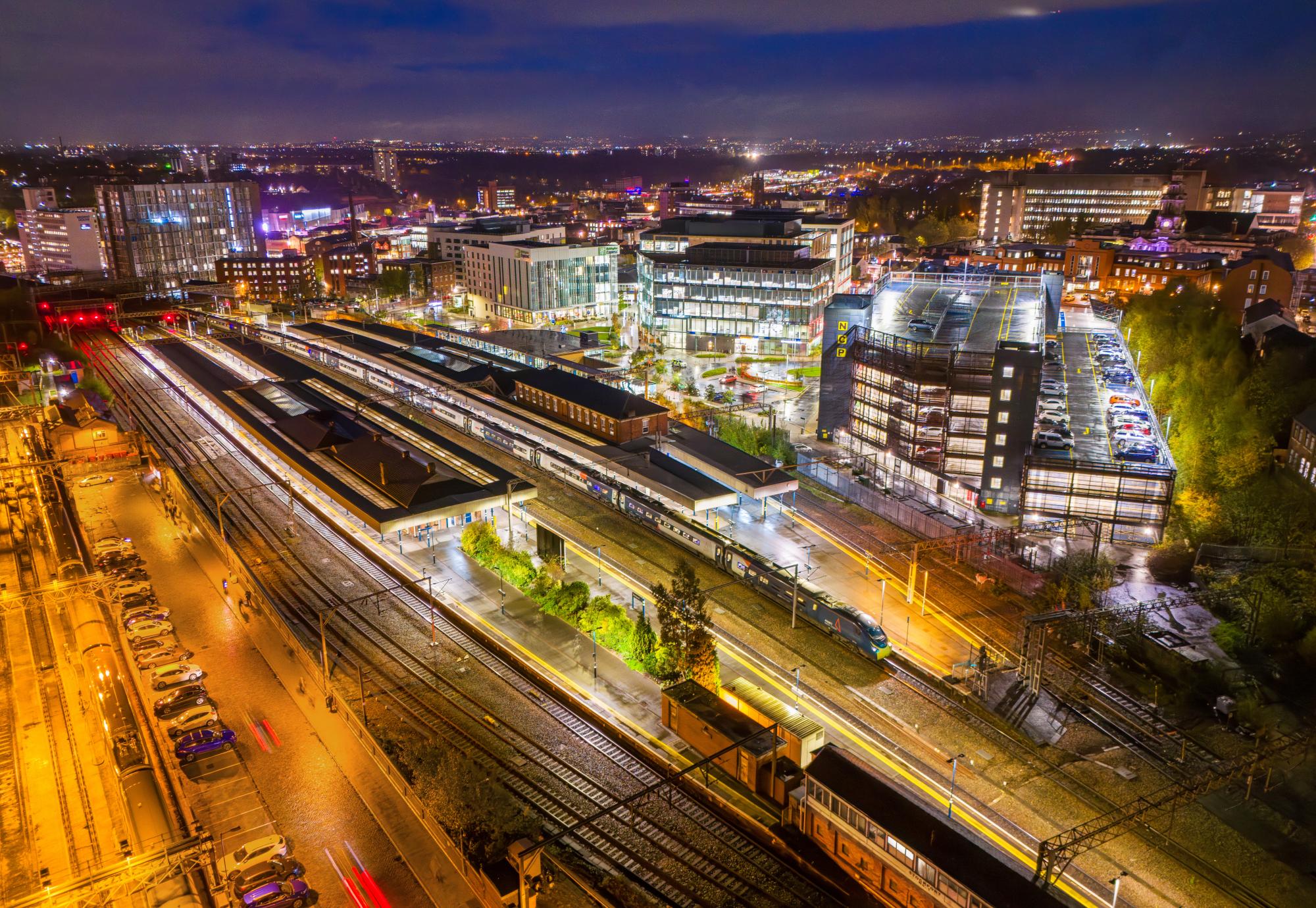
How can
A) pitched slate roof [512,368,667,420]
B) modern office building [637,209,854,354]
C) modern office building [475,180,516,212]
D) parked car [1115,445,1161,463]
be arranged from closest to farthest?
1. parked car [1115,445,1161,463]
2. pitched slate roof [512,368,667,420]
3. modern office building [637,209,854,354]
4. modern office building [475,180,516,212]

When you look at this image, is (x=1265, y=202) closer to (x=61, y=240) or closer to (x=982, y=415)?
(x=982, y=415)

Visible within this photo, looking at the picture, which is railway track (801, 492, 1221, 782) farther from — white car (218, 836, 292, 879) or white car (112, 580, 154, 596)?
white car (112, 580, 154, 596)

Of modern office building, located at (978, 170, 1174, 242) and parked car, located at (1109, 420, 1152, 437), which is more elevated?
modern office building, located at (978, 170, 1174, 242)

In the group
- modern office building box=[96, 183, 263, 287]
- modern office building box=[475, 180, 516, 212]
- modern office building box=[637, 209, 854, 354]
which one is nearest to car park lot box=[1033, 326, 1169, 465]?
modern office building box=[637, 209, 854, 354]

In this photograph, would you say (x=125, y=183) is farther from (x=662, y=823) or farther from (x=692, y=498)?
(x=662, y=823)

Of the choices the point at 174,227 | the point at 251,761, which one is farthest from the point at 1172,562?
the point at 174,227

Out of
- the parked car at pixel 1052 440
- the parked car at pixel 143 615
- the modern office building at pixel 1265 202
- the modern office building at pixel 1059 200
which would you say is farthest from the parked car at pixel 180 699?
the modern office building at pixel 1265 202

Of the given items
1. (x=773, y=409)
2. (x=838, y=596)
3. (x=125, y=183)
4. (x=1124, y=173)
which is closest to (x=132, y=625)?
(x=838, y=596)
